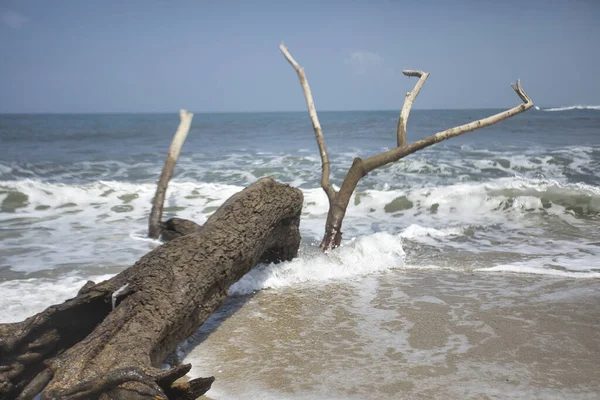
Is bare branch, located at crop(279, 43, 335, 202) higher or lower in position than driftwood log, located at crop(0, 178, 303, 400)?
higher

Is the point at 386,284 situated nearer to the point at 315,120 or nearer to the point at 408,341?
the point at 408,341

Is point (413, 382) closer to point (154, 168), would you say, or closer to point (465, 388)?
point (465, 388)

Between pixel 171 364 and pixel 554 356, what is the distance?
8.08 feet

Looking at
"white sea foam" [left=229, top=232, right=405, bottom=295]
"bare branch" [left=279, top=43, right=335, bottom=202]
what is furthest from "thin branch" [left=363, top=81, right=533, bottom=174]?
"white sea foam" [left=229, top=232, right=405, bottom=295]

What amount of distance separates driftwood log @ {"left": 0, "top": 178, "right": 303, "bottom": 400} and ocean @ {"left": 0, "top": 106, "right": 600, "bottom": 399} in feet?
1.43

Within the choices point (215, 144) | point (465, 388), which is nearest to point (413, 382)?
point (465, 388)

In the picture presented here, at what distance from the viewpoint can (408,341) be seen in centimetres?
379

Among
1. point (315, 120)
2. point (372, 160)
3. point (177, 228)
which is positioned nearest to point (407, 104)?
point (372, 160)

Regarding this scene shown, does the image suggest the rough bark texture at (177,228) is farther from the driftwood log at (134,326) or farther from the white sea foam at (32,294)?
the driftwood log at (134,326)

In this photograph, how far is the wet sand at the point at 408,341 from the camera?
3.09 metres

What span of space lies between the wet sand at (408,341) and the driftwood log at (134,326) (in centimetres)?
43

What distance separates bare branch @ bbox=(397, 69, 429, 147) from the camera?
237 inches

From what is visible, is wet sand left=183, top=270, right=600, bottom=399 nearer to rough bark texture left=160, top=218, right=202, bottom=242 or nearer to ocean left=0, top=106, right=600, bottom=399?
ocean left=0, top=106, right=600, bottom=399

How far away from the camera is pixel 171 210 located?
10.4m
